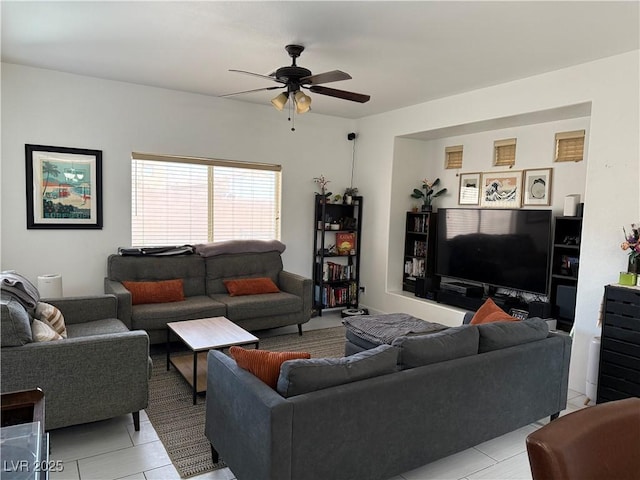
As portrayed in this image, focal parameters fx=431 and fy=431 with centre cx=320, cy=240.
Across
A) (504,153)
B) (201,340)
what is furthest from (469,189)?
(201,340)

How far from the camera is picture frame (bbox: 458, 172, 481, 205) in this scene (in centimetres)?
507

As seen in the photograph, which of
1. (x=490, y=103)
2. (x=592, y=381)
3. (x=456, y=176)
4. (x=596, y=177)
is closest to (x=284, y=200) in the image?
(x=456, y=176)

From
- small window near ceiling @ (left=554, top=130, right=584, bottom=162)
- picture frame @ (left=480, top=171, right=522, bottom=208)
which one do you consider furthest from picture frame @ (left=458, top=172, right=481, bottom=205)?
small window near ceiling @ (left=554, top=130, right=584, bottom=162)

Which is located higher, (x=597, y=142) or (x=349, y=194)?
(x=597, y=142)

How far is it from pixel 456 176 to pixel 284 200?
2.20 m

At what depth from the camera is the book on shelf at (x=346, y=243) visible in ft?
19.3

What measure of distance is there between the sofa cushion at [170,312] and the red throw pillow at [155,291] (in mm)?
74

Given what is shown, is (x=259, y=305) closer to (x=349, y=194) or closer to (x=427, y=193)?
(x=349, y=194)

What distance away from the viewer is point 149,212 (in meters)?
4.87

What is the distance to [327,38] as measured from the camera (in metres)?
3.15

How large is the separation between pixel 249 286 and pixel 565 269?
3.21 meters

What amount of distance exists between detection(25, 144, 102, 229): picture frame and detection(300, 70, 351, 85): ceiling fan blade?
8.47ft

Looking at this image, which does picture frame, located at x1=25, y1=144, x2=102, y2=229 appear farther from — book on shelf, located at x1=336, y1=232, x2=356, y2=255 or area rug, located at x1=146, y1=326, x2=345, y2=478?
book on shelf, located at x1=336, y1=232, x2=356, y2=255

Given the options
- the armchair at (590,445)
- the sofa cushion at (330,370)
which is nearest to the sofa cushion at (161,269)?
the sofa cushion at (330,370)
